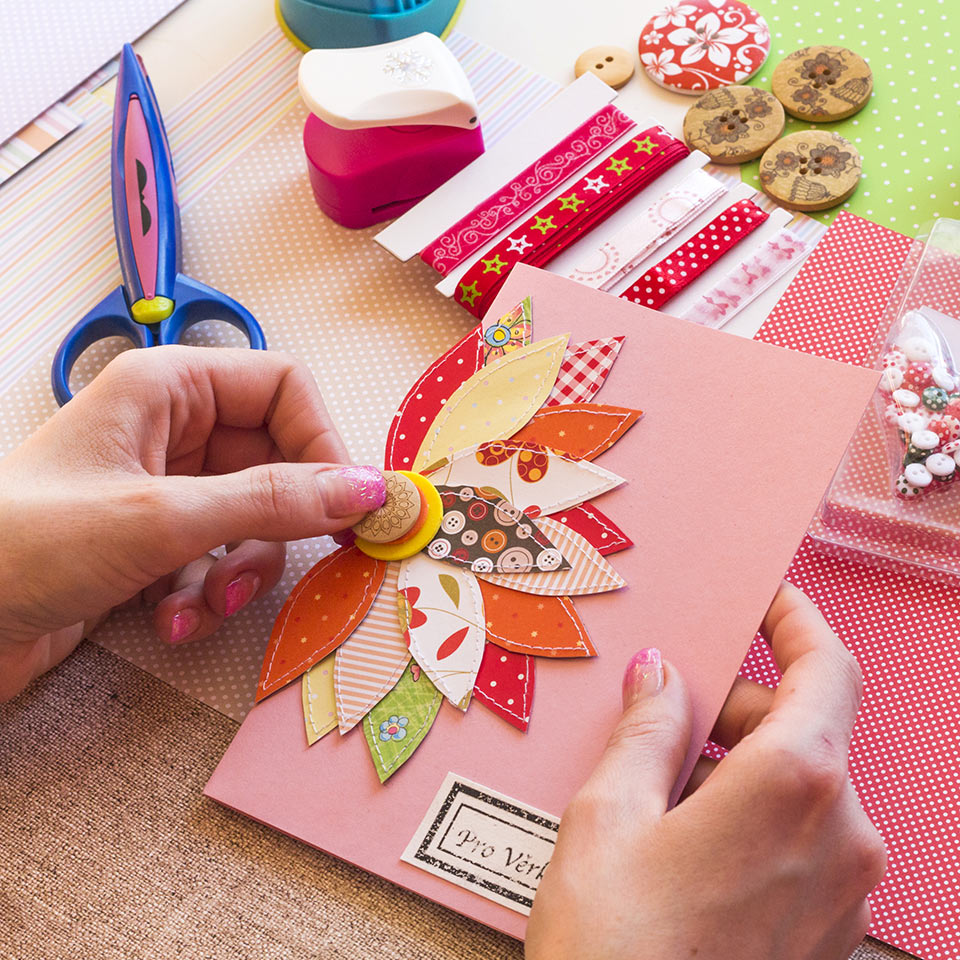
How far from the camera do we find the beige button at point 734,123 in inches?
40.8

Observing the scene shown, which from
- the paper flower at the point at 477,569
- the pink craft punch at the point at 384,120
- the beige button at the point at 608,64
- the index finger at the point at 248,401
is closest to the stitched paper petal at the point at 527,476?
the paper flower at the point at 477,569

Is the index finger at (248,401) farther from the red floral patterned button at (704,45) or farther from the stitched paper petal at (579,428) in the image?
the red floral patterned button at (704,45)

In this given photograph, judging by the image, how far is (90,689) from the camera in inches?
34.3

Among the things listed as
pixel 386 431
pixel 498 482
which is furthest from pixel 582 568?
pixel 386 431

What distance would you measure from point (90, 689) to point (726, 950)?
1.84 ft

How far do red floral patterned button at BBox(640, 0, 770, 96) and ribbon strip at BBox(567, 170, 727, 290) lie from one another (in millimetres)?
150

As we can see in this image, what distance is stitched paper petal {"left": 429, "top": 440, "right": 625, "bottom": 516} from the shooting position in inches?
32.2

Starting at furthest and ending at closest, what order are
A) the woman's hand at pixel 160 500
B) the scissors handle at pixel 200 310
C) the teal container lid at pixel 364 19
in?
the teal container lid at pixel 364 19
the scissors handle at pixel 200 310
the woman's hand at pixel 160 500

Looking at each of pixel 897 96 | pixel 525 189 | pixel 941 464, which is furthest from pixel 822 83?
pixel 941 464

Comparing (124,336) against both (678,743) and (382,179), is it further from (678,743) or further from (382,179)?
(678,743)

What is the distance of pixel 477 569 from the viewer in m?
0.80

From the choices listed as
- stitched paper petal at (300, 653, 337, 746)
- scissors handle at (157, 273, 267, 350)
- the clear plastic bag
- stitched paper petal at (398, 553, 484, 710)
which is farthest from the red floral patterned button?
stitched paper petal at (300, 653, 337, 746)

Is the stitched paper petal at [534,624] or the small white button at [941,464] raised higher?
the stitched paper petal at [534,624]

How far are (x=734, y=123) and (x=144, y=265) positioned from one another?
62 centimetres
